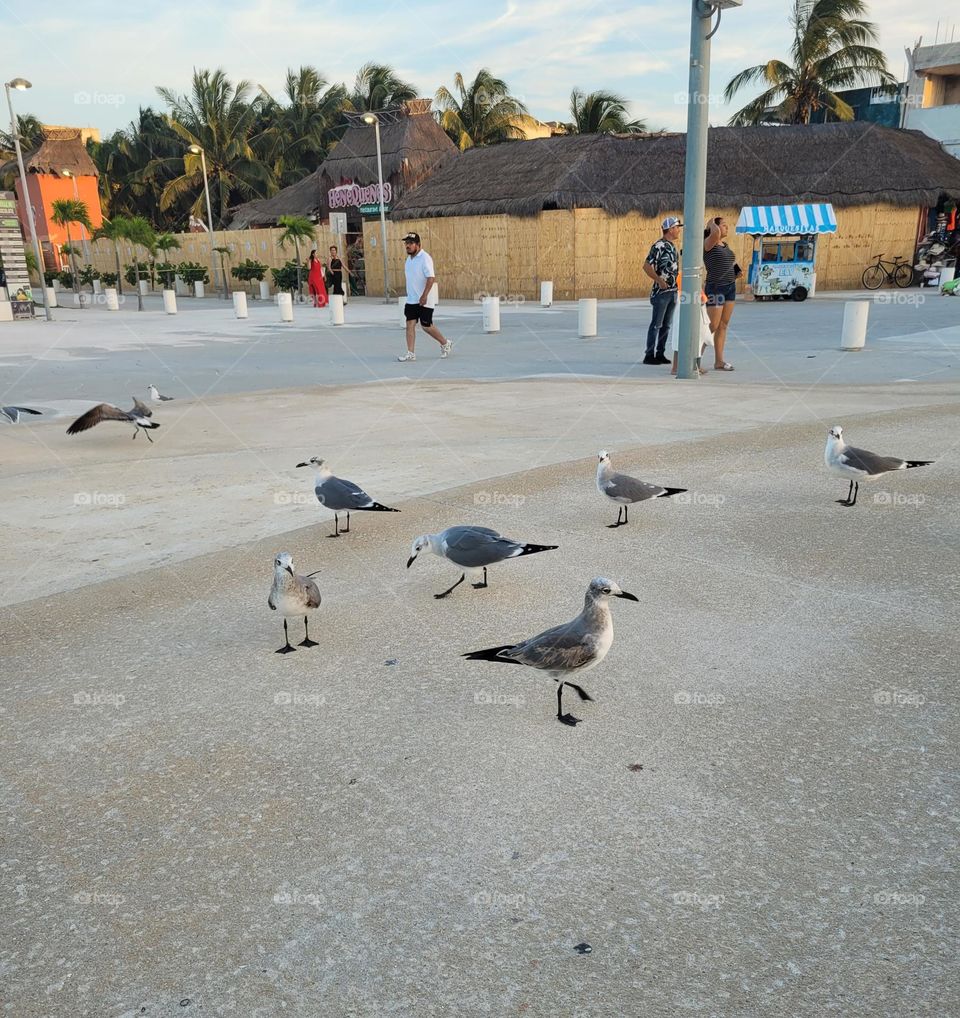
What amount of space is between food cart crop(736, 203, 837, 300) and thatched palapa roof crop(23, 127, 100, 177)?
5153 centimetres

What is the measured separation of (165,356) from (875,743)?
16074mm

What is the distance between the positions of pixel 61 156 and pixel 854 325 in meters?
64.1

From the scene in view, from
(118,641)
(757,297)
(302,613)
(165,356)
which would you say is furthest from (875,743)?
(757,297)

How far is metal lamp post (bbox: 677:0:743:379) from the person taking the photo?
35.7 ft

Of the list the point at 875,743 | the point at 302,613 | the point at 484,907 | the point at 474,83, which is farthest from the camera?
the point at 474,83

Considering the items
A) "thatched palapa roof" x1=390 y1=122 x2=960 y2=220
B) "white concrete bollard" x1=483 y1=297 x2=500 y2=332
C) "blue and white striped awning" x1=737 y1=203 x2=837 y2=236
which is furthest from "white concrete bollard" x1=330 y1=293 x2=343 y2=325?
"blue and white striped awning" x1=737 y1=203 x2=837 y2=236

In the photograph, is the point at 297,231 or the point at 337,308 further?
the point at 297,231

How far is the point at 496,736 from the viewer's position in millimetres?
3344

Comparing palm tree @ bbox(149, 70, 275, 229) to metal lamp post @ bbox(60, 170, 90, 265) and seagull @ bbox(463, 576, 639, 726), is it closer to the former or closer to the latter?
metal lamp post @ bbox(60, 170, 90, 265)

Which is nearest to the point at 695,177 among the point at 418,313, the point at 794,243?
the point at 418,313

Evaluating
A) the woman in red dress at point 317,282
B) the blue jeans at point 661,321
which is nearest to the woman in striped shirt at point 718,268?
the blue jeans at point 661,321

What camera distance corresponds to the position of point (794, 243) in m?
29.9

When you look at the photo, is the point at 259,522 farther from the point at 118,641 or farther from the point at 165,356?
the point at 165,356

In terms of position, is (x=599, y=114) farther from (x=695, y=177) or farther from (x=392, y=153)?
(x=695, y=177)
